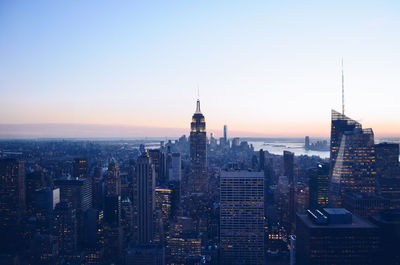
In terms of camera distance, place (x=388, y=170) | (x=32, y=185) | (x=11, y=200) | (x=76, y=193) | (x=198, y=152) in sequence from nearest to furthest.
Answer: (x=11, y=200) < (x=32, y=185) < (x=388, y=170) < (x=76, y=193) < (x=198, y=152)

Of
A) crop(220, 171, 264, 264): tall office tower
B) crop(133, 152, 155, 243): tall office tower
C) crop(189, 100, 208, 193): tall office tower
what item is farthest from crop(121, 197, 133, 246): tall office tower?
crop(189, 100, 208, 193): tall office tower

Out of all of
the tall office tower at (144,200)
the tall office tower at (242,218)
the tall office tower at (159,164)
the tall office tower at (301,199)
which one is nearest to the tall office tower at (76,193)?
the tall office tower at (144,200)

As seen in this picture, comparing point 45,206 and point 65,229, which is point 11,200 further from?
point 65,229

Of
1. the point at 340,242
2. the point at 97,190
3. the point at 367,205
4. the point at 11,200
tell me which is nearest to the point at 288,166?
the point at 367,205

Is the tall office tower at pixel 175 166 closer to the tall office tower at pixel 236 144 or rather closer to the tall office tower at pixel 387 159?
the tall office tower at pixel 387 159

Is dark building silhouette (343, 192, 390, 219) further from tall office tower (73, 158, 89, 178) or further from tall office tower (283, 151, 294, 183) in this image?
tall office tower (73, 158, 89, 178)

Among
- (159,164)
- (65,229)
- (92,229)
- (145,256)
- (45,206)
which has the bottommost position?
(92,229)

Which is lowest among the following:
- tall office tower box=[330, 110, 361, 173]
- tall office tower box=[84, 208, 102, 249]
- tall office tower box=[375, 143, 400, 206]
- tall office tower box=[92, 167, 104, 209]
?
tall office tower box=[84, 208, 102, 249]
